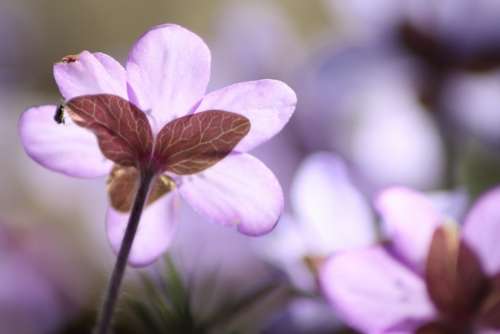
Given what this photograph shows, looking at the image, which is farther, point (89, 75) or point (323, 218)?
point (323, 218)

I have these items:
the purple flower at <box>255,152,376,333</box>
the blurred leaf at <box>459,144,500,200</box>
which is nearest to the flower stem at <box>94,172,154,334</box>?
the purple flower at <box>255,152,376,333</box>

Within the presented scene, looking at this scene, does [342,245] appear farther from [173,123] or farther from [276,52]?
[276,52]

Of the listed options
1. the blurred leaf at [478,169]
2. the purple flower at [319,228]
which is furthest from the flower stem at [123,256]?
the blurred leaf at [478,169]

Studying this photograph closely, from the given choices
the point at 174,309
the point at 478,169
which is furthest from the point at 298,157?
the point at 174,309

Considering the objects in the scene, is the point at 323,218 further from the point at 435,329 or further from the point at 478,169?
the point at 478,169

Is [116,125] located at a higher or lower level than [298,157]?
higher
